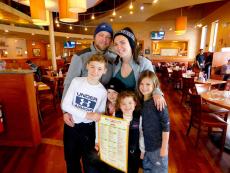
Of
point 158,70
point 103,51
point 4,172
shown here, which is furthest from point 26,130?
point 158,70

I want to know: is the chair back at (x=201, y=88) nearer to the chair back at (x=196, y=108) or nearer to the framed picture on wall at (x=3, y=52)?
the chair back at (x=196, y=108)

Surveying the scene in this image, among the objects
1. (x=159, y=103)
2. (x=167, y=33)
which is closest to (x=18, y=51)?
(x=167, y=33)

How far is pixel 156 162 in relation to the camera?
1.56 metres

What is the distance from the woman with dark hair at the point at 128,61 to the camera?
1.53 metres

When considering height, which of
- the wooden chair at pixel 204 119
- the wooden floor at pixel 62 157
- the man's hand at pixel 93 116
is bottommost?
the wooden floor at pixel 62 157

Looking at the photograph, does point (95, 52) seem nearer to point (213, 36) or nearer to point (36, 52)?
point (213, 36)

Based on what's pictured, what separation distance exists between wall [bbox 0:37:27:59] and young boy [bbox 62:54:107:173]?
45.4ft

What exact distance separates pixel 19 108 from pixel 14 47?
42.8ft

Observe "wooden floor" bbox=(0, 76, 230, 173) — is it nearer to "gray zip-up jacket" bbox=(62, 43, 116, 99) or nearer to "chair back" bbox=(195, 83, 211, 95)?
"chair back" bbox=(195, 83, 211, 95)

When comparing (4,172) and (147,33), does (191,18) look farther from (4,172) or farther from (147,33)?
(4,172)

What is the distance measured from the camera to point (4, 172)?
7.74 ft

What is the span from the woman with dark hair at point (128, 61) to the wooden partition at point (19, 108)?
179 centimetres

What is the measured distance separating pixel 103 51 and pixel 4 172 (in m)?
2.15

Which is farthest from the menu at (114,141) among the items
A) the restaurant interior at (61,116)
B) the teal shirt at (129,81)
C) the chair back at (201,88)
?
the chair back at (201,88)
